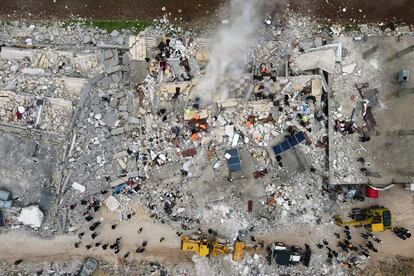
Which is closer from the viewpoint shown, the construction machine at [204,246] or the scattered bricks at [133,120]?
the scattered bricks at [133,120]

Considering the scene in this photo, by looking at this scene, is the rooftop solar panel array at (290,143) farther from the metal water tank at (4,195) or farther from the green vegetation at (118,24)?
the metal water tank at (4,195)

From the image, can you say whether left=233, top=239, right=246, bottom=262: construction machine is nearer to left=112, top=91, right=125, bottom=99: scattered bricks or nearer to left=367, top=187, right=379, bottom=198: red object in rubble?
left=367, top=187, right=379, bottom=198: red object in rubble

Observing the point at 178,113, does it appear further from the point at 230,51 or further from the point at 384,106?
the point at 384,106

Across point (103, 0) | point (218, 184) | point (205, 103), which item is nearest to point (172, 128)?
point (205, 103)

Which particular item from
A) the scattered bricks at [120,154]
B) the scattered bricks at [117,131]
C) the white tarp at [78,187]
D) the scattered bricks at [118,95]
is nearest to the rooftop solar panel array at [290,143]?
the scattered bricks at [120,154]

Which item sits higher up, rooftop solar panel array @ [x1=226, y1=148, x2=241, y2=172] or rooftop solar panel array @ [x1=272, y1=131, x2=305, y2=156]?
rooftop solar panel array @ [x1=272, y1=131, x2=305, y2=156]

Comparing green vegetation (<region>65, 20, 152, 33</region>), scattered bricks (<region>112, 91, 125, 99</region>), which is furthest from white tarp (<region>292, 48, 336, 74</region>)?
scattered bricks (<region>112, 91, 125, 99</region>)
